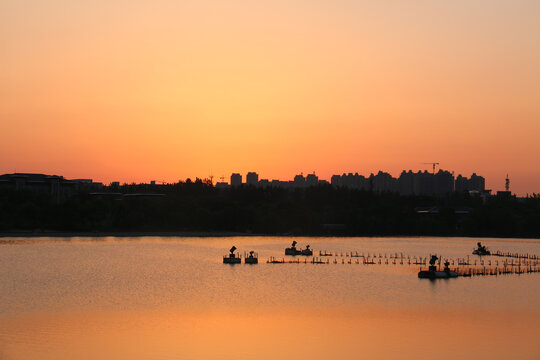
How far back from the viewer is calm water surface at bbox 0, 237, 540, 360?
43781mm

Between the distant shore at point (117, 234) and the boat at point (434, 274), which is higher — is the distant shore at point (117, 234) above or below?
above

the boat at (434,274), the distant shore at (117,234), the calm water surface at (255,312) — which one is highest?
the distant shore at (117,234)

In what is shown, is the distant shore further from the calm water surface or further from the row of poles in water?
the row of poles in water

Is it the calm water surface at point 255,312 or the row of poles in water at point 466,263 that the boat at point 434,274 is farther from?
the row of poles in water at point 466,263

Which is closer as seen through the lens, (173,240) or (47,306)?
(47,306)

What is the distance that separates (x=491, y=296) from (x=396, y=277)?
66.9 ft

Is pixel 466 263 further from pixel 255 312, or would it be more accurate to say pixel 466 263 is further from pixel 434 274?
pixel 255 312

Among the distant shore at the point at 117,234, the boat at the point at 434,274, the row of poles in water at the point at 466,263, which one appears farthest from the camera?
the distant shore at the point at 117,234

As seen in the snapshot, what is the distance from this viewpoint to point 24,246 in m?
134

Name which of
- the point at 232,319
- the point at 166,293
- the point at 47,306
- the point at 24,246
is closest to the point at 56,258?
the point at 24,246

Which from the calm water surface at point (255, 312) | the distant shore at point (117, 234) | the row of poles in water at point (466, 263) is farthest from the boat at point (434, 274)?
the distant shore at point (117, 234)

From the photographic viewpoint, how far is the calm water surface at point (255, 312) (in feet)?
144

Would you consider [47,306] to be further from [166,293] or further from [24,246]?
[24,246]

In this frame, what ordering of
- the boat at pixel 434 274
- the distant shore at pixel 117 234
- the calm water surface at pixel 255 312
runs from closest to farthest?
the calm water surface at pixel 255 312 → the boat at pixel 434 274 → the distant shore at pixel 117 234
